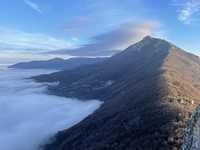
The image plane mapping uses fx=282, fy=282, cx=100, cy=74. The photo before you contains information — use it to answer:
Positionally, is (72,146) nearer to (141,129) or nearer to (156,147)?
(141,129)

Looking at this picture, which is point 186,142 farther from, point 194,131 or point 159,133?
point 159,133

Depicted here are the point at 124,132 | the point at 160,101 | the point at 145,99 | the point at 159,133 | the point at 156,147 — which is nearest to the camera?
the point at 156,147

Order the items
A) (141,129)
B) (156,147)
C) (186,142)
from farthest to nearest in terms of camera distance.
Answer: (141,129) → (156,147) → (186,142)

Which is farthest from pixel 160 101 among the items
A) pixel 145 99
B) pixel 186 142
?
pixel 186 142

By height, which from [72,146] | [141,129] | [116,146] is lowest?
[72,146]

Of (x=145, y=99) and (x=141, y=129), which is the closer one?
(x=141, y=129)

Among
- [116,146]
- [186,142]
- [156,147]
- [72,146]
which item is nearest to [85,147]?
[72,146]

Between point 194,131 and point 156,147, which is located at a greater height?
point 194,131
